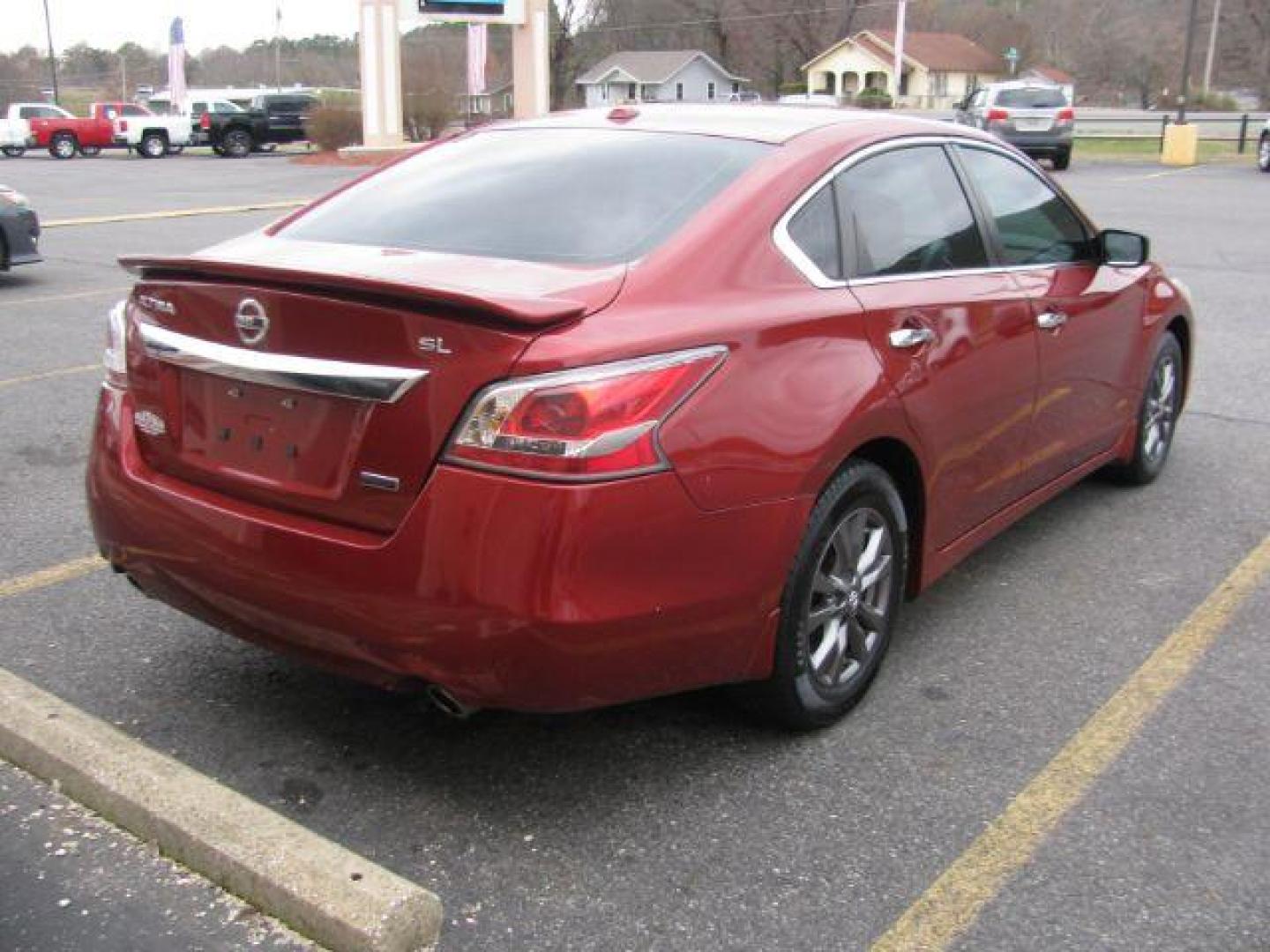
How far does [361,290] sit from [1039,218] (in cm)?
278

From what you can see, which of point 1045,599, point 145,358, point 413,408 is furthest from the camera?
point 1045,599

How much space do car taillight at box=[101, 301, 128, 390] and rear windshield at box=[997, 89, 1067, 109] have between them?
26.8 metres

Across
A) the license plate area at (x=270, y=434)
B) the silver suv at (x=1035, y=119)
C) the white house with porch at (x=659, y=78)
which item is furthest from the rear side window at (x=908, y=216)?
the white house with porch at (x=659, y=78)

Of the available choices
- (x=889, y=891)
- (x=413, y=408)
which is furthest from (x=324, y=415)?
(x=889, y=891)

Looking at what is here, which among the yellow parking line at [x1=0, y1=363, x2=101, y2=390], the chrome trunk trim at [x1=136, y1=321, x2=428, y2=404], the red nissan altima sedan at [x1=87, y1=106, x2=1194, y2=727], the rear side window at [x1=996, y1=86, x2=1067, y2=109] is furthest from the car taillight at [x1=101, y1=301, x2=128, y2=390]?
the rear side window at [x1=996, y1=86, x2=1067, y2=109]

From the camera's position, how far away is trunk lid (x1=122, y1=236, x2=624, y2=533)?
8.74 feet

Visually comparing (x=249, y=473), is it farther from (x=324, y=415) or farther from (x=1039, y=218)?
(x=1039, y=218)

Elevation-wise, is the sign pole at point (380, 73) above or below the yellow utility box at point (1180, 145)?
above

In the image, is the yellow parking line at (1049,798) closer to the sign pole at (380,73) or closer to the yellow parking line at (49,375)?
the yellow parking line at (49,375)

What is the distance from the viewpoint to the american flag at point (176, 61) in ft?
144

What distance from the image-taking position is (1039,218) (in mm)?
4543

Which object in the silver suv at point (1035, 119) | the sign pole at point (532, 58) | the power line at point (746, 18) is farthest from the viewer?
the power line at point (746, 18)

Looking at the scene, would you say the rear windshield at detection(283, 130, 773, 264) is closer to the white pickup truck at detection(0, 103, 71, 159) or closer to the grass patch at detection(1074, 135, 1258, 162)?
the grass patch at detection(1074, 135, 1258, 162)

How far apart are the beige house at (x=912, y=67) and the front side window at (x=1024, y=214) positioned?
268 feet
